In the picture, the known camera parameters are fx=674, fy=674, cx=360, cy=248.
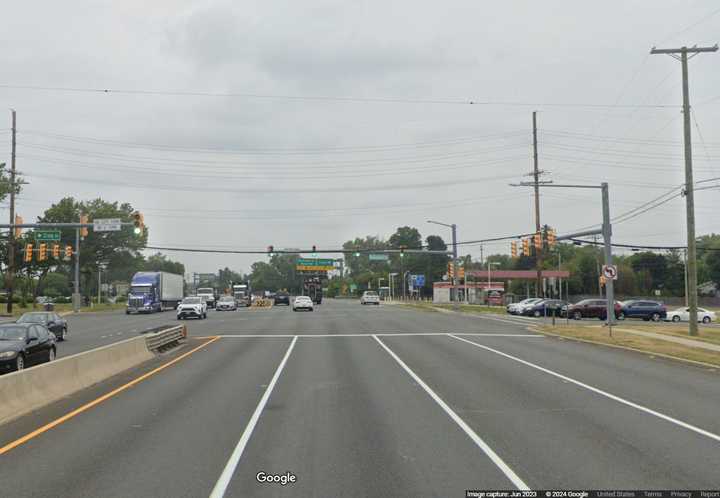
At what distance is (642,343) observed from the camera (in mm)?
25156

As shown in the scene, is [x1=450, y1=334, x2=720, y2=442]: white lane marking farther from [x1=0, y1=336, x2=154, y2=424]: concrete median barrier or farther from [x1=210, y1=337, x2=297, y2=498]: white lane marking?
[x1=0, y1=336, x2=154, y2=424]: concrete median barrier

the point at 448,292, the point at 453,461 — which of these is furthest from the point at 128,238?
the point at 453,461

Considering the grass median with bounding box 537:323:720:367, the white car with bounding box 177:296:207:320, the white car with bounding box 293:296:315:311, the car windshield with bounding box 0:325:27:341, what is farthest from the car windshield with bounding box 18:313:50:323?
the white car with bounding box 293:296:315:311

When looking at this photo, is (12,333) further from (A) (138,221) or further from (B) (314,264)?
(B) (314,264)

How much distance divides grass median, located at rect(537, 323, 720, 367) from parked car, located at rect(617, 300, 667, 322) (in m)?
20.4

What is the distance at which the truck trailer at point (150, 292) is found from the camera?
59531 mm

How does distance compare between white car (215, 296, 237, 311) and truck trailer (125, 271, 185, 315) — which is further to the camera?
white car (215, 296, 237, 311)

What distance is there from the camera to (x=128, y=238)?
9300 centimetres

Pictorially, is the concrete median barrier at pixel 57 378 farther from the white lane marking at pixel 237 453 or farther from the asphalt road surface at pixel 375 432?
the white lane marking at pixel 237 453

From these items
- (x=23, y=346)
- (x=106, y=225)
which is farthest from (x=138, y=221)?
(x=23, y=346)

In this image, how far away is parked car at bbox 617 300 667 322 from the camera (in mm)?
51188

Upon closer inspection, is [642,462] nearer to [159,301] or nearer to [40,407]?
[40,407]

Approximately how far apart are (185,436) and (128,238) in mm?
88937

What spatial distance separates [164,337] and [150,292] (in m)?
38.9
